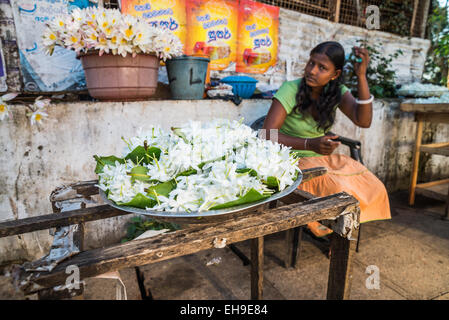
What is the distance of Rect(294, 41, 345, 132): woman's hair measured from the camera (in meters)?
2.13

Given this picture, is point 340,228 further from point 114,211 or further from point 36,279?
point 36,279

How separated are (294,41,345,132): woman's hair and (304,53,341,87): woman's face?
0.10 ft

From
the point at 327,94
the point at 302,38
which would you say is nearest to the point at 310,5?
the point at 302,38

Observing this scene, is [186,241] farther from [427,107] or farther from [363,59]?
[427,107]

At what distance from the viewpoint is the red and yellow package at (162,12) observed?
2760 mm

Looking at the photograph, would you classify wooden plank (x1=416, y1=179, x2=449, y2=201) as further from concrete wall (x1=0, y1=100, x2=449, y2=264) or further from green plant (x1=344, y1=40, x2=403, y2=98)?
concrete wall (x1=0, y1=100, x2=449, y2=264)

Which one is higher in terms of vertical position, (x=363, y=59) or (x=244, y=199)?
(x=363, y=59)

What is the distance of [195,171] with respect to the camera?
94 centimetres

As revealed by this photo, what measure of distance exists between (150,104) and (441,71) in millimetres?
5623

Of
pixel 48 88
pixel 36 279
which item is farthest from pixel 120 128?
pixel 36 279

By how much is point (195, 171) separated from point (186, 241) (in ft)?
0.74

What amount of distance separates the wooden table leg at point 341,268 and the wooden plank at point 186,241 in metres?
0.16

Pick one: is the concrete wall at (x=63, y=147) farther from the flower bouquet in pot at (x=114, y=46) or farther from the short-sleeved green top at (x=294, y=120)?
the short-sleeved green top at (x=294, y=120)

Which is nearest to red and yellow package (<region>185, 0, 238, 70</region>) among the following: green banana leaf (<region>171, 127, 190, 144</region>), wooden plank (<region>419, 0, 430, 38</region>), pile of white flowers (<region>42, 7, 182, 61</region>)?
pile of white flowers (<region>42, 7, 182, 61</region>)
